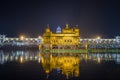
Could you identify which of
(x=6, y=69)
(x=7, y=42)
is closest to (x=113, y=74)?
(x=6, y=69)

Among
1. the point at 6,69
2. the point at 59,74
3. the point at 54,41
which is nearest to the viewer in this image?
the point at 59,74

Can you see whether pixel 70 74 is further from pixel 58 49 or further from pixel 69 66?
pixel 58 49

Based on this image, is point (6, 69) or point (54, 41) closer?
point (6, 69)

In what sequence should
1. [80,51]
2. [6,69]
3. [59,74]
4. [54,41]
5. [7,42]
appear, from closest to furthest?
[59,74] → [6,69] → [80,51] → [54,41] → [7,42]

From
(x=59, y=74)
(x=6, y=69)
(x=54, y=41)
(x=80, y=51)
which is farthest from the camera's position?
(x=54, y=41)

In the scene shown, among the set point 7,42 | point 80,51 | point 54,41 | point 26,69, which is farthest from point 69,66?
point 7,42

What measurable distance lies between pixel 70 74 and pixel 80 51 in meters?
24.9

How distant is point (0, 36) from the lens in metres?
111

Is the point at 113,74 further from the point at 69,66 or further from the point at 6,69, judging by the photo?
the point at 6,69

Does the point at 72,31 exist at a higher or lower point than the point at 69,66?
higher

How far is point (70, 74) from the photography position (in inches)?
1006

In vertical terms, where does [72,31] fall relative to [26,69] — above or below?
above

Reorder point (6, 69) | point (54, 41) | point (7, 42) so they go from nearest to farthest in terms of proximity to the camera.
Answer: point (6, 69) < point (54, 41) < point (7, 42)

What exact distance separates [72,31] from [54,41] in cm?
343
